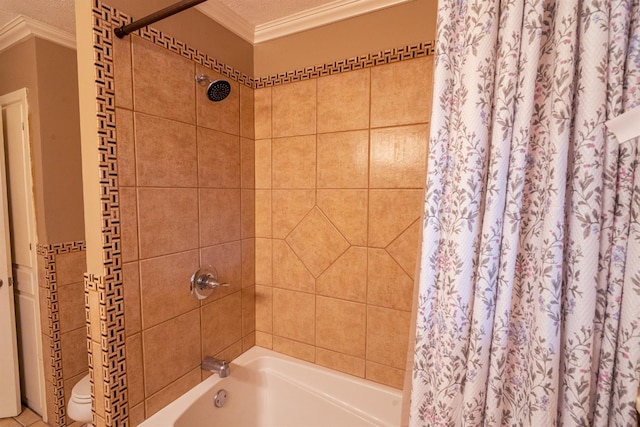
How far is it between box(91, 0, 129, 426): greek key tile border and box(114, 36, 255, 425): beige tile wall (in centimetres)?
3

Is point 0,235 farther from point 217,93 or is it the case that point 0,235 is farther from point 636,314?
point 636,314

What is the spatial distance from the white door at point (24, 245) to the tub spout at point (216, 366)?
4.36 ft

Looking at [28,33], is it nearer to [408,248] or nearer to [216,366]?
[216,366]

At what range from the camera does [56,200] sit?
1.76 m

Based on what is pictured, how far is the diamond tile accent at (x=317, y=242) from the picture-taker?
1441 millimetres

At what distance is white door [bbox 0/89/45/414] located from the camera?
5.78 ft

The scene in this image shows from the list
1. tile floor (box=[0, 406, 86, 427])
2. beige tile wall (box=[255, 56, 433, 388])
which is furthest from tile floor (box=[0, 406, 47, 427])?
beige tile wall (box=[255, 56, 433, 388])

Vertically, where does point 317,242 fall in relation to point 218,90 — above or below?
below

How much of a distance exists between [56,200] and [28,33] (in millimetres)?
1001

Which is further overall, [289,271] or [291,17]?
[289,271]

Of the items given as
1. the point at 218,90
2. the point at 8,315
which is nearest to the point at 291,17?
the point at 218,90

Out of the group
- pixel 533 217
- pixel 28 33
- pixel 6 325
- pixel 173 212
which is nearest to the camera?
pixel 533 217

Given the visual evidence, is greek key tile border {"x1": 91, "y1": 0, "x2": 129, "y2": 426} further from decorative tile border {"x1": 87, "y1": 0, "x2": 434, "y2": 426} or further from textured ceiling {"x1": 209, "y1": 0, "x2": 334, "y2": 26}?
textured ceiling {"x1": 209, "y1": 0, "x2": 334, "y2": 26}

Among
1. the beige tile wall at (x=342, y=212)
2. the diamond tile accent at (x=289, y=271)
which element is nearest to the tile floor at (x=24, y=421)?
the beige tile wall at (x=342, y=212)
